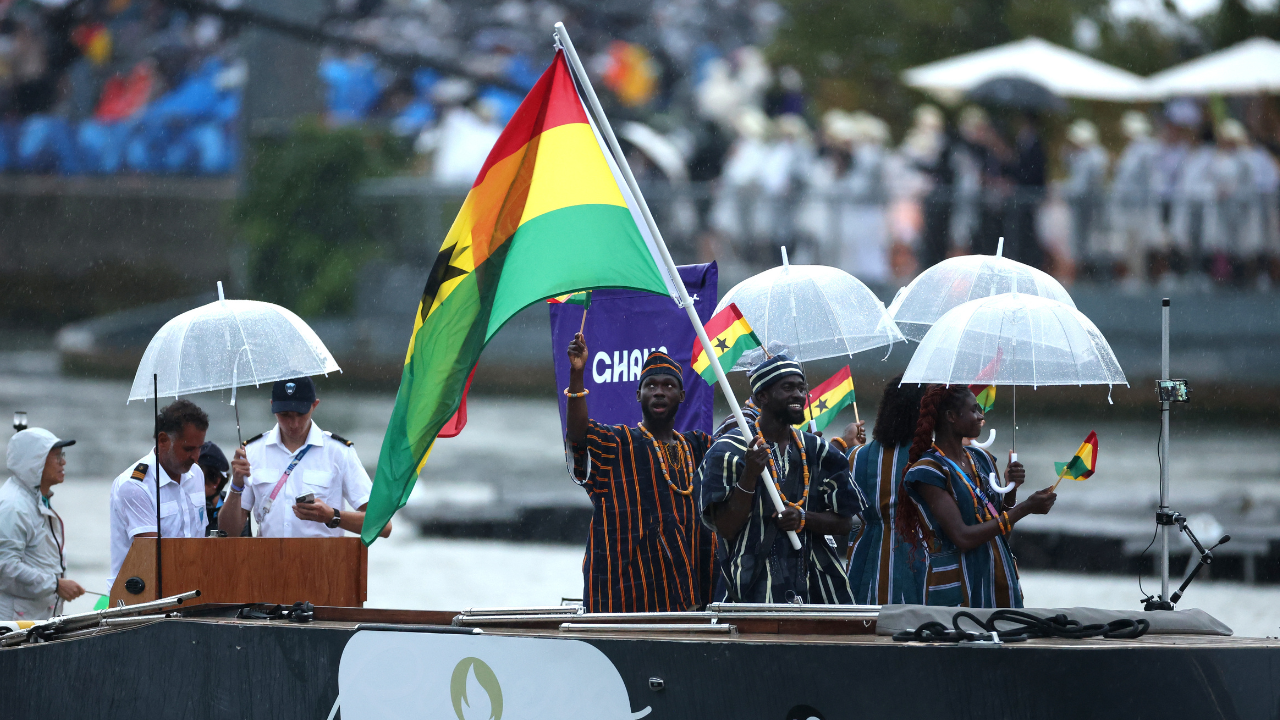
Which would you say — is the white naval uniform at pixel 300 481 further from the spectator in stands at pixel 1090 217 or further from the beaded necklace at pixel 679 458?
the spectator in stands at pixel 1090 217

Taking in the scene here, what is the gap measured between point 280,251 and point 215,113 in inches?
144

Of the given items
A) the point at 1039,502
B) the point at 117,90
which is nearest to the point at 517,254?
the point at 1039,502

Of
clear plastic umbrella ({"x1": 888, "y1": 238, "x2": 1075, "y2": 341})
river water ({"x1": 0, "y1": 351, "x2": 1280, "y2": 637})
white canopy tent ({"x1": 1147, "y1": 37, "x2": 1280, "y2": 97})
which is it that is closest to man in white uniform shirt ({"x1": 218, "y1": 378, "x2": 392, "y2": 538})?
clear plastic umbrella ({"x1": 888, "y1": 238, "x2": 1075, "y2": 341})

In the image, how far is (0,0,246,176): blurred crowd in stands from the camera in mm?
23016

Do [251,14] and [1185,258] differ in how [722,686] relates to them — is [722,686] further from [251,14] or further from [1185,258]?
[251,14]

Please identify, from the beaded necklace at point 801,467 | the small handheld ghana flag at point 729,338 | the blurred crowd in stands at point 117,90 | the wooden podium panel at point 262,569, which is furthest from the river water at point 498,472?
the beaded necklace at point 801,467

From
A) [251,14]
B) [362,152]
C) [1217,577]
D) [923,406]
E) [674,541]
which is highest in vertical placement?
[251,14]

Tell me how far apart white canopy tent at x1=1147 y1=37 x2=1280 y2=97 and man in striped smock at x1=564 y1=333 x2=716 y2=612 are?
1228 centimetres

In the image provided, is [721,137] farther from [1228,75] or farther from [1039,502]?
[1039,502]

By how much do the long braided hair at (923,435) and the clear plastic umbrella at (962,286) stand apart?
119 centimetres

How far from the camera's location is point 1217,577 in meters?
12.8

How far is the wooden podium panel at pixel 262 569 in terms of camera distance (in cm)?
565

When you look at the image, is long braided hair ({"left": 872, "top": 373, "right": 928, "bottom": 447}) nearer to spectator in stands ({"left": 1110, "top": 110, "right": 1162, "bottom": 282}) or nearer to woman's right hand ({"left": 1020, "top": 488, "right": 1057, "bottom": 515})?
woman's right hand ({"left": 1020, "top": 488, "right": 1057, "bottom": 515})

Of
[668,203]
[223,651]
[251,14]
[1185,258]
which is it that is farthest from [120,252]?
[223,651]
